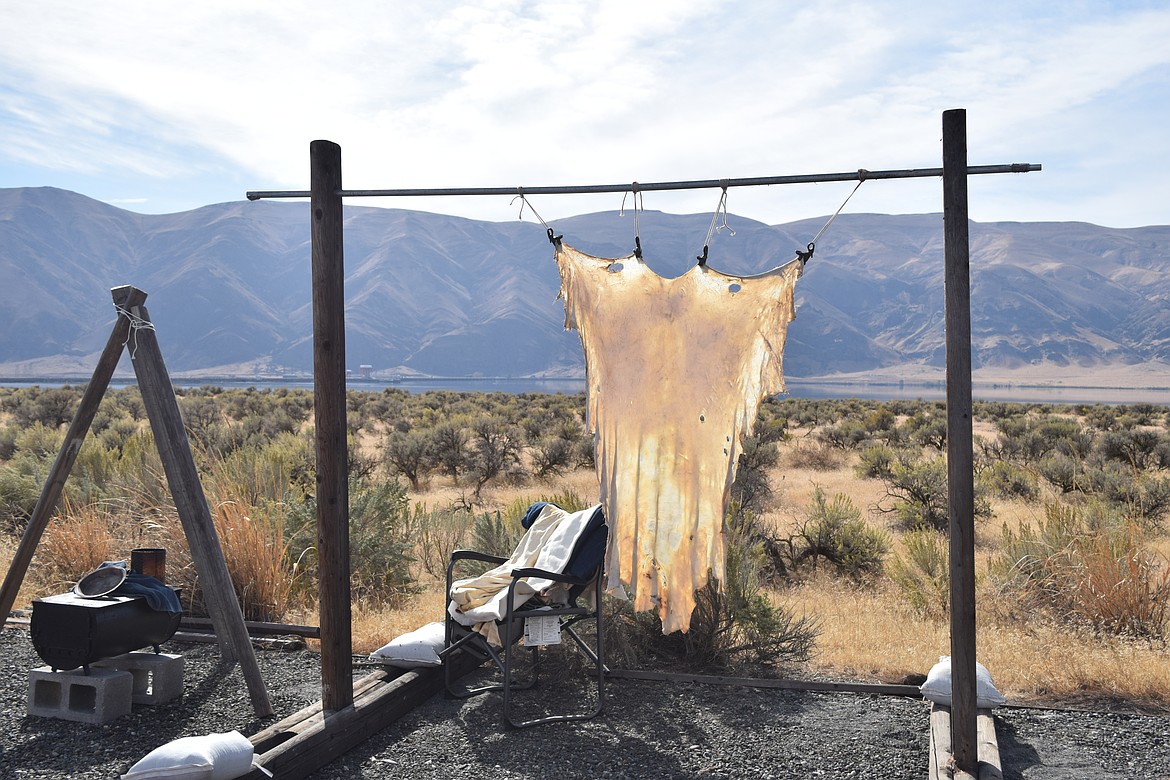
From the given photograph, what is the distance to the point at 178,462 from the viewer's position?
159 inches

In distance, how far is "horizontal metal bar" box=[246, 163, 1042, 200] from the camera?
10.9ft

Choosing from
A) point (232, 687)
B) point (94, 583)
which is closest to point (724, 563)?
point (232, 687)

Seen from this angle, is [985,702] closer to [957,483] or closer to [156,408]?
[957,483]

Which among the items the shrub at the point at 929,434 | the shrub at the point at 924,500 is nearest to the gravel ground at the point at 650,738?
the shrub at the point at 924,500

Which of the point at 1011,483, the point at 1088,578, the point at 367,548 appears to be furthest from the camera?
the point at 1011,483

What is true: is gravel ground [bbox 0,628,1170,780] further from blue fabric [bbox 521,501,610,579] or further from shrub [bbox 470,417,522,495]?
shrub [bbox 470,417,522,495]

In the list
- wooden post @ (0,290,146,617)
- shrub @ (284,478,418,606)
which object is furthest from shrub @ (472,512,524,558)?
wooden post @ (0,290,146,617)

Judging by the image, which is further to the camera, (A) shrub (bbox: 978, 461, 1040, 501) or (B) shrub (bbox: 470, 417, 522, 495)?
(B) shrub (bbox: 470, 417, 522, 495)

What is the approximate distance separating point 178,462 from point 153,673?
0.94m

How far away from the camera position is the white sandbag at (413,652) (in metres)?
4.21

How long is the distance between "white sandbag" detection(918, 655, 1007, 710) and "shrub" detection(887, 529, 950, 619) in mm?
1996

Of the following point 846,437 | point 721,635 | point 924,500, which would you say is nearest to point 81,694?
point 721,635

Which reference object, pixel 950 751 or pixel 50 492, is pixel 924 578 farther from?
pixel 50 492

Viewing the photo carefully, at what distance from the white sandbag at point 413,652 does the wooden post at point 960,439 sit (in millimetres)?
2271
